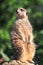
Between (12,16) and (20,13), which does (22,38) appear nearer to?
(20,13)

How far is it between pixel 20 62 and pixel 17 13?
0.60 m

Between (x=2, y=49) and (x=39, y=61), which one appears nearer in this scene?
(x=39, y=61)

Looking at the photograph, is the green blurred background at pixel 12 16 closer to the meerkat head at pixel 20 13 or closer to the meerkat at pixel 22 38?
the meerkat at pixel 22 38

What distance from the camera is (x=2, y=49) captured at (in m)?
8.39

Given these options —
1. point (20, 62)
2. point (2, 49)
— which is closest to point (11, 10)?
point (2, 49)

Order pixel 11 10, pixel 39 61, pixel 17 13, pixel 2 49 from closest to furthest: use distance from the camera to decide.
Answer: pixel 17 13
pixel 39 61
pixel 2 49
pixel 11 10

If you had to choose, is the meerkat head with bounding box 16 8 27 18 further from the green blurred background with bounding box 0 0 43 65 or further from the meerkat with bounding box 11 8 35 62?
the green blurred background with bounding box 0 0 43 65

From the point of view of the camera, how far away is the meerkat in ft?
16.1

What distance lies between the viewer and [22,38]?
4973 millimetres

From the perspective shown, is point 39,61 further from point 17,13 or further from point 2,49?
point 2,49

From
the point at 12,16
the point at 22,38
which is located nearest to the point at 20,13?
the point at 22,38

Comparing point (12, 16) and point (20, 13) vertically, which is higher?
point (12, 16)

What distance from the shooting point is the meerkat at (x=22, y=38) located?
16.1ft

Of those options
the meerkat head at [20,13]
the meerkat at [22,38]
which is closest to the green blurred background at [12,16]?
the meerkat at [22,38]
